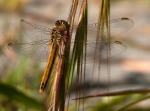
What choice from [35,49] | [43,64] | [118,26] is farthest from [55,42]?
[43,64]

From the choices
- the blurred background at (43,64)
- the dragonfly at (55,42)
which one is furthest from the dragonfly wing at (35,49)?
the blurred background at (43,64)

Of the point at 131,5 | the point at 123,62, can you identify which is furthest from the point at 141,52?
the point at 131,5

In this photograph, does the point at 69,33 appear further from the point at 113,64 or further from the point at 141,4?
the point at 141,4

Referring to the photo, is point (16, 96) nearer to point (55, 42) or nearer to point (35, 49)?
point (35, 49)

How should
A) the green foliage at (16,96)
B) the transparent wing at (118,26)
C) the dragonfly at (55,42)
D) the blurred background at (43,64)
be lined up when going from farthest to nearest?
the blurred background at (43,64)
the green foliage at (16,96)
the transparent wing at (118,26)
the dragonfly at (55,42)

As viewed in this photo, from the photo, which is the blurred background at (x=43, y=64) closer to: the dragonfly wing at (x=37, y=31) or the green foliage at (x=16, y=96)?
the green foliage at (x=16, y=96)

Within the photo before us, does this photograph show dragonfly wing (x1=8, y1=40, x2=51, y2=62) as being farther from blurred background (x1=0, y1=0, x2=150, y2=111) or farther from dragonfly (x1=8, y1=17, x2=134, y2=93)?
blurred background (x1=0, y1=0, x2=150, y2=111)
